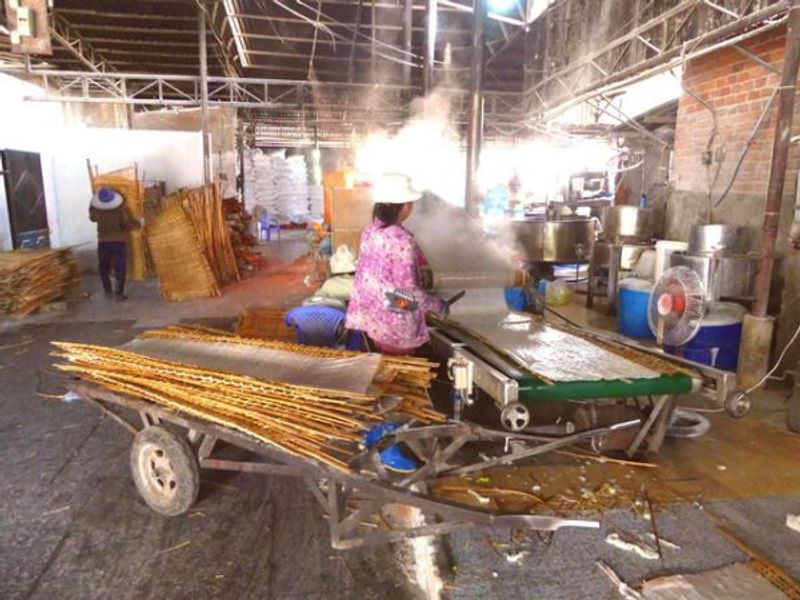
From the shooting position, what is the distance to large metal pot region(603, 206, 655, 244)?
902cm

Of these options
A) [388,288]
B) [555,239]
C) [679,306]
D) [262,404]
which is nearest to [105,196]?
[555,239]

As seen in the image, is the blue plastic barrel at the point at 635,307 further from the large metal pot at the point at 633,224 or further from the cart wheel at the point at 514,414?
the cart wheel at the point at 514,414

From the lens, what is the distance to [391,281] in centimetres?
400

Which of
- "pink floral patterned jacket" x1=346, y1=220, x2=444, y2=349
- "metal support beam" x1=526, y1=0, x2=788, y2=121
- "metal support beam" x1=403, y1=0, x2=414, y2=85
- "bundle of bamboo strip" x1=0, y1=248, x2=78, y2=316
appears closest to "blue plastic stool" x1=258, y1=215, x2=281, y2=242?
"metal support beam" x1=403, y1=0, x2=414, y2=85

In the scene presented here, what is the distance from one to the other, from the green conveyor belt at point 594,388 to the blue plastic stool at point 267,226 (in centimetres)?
1628

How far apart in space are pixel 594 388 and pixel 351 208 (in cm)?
494

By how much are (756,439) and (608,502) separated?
1.87m

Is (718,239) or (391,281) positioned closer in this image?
(391,281)

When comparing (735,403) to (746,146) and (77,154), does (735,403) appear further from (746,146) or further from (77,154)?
(77,154)

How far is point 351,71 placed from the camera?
15.9 meters

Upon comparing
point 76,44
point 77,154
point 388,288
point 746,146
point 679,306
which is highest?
point 76,44

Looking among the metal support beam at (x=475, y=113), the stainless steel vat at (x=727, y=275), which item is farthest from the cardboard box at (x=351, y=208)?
the stainless steel vat at (x=727, y=275)

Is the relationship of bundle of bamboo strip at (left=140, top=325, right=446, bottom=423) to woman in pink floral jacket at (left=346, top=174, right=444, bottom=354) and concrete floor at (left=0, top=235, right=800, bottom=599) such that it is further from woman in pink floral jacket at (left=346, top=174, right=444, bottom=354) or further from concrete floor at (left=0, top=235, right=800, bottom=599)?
concrete floor at (left=0, top=235, right=800, bottom=599)

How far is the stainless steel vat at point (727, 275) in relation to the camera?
238 inches
